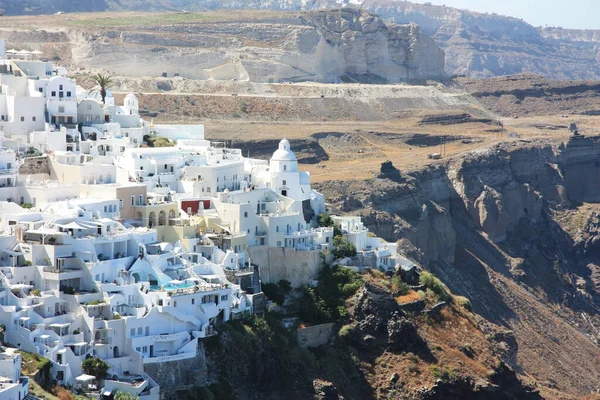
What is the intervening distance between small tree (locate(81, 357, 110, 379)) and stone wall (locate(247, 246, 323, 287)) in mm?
14896

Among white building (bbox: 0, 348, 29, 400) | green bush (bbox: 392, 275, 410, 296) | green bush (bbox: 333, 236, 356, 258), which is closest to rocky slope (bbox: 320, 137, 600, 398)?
green bush (bbox: 392, 275, 410, 296)

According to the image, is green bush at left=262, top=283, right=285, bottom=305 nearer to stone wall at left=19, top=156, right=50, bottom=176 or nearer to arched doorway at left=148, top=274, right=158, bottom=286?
arched doorway at left=148, top=274, right=158, bottom=286

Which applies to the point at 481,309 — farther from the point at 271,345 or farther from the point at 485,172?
the point at 271,345

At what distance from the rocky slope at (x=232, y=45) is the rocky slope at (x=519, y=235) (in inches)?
1206

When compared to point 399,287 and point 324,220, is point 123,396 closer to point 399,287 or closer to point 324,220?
point 399,287

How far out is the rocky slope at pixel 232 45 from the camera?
146875 mm

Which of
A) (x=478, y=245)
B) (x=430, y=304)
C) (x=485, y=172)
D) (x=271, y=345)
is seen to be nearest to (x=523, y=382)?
(x=430, y=304)

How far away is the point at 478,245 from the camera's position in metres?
124

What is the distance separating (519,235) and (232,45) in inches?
1732

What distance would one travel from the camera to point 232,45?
163 metres

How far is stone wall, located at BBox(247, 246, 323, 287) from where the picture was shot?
70.0 meters

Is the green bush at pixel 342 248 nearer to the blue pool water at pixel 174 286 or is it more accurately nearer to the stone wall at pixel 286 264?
the stone wall at pixel 286 264

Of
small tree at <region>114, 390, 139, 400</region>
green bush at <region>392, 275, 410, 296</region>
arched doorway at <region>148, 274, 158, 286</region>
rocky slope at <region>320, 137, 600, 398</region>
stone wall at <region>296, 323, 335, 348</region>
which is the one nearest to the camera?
small tree at <region>114, 390, 139, 400</region>

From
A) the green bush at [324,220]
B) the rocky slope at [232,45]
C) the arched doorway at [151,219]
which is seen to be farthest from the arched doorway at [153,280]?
the rocky slope at [232,45]
